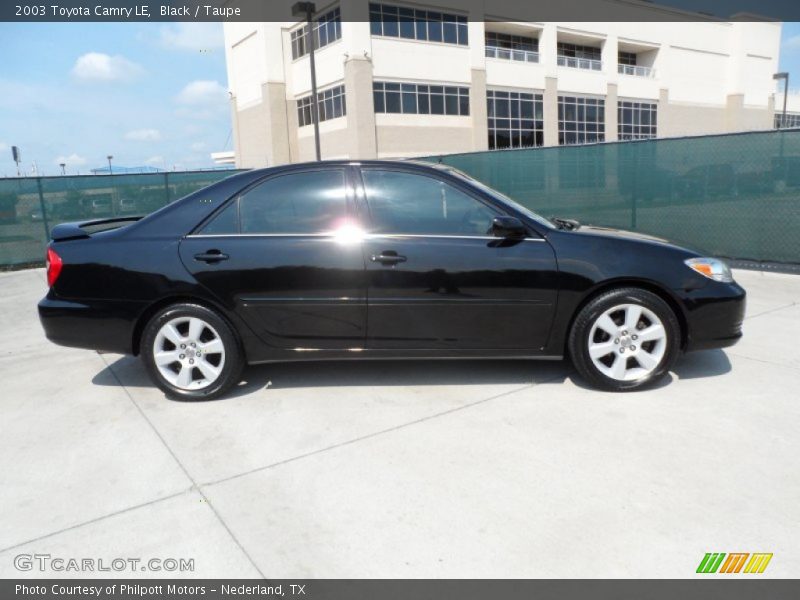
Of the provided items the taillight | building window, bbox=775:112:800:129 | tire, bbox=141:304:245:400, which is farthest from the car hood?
building window, bbox=775:112:800:129

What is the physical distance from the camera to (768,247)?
8.13 metres

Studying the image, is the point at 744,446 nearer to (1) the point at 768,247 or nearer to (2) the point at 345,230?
(2) the point at 345,230

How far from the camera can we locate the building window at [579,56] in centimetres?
4106

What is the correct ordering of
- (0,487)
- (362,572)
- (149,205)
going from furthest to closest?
(149,205)
(0,487)
(362,572)

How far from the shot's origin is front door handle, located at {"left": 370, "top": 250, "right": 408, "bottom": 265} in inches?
156

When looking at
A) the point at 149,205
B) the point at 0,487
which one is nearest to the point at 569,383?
the point at 0,487

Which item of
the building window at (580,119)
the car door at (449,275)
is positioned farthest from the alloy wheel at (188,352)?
the building window at (580,119)

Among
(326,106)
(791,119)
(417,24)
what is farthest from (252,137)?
(791,119)

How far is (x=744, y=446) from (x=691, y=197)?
6.92 meters

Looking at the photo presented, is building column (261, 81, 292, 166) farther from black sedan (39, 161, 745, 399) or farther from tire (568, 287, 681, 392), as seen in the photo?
tire (568, 287, 681, 392)

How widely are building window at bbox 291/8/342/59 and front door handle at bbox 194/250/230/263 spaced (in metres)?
30.4

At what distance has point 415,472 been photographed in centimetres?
308

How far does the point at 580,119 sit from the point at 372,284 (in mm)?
41940

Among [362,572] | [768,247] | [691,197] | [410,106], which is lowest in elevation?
[362,572]
